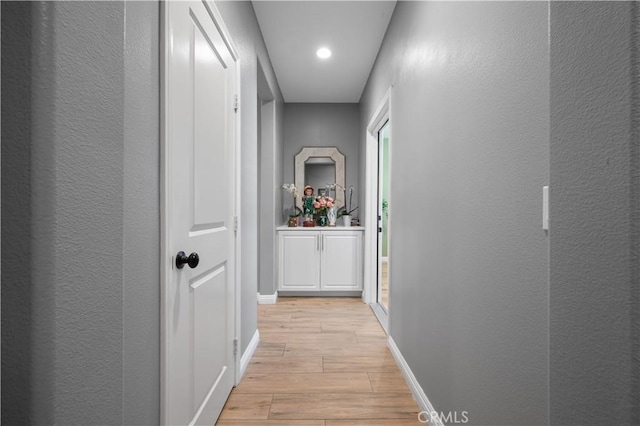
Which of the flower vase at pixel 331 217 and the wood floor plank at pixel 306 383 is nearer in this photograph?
the wood floor plank at pixel 306 383

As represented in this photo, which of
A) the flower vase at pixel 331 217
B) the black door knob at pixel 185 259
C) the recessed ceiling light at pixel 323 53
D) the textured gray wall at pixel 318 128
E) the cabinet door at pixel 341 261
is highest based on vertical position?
the recessed ceiling light at pixel 323 53

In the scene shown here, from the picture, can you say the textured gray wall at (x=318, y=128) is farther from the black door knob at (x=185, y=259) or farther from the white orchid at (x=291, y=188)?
the black door knob at (x=185, y=259)

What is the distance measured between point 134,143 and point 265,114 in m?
3.18

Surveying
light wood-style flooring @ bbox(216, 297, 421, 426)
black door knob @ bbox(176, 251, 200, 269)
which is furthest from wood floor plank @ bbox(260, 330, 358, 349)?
black door knob @ bbox(176, 251, 200, 269)

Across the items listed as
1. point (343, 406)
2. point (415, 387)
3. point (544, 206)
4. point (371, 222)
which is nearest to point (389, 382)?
point (415, 387)

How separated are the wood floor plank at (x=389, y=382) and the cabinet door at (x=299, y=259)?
2.10 meters

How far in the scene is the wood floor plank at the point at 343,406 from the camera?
1870 millimetres

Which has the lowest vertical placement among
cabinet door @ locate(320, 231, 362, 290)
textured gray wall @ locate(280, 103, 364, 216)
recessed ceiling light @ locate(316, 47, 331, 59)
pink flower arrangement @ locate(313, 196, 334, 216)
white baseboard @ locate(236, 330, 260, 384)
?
white baseboard @ locate(236, 330, 260, 384)

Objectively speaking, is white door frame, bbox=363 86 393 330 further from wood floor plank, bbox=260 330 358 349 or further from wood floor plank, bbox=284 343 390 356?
wood floor plank, bbox=284 343 390 356

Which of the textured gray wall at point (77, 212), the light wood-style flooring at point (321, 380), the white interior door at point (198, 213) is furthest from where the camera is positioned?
the light wood-style flooring at point (321, 380)

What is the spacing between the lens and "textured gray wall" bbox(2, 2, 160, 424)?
2.06 ft

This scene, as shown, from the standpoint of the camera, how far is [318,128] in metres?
4.92

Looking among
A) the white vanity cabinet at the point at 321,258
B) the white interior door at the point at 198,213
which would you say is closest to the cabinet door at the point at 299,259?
the white vanity cabinet at the point at 321,258

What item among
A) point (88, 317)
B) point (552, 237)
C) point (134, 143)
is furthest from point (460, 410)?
point (134, 143)
